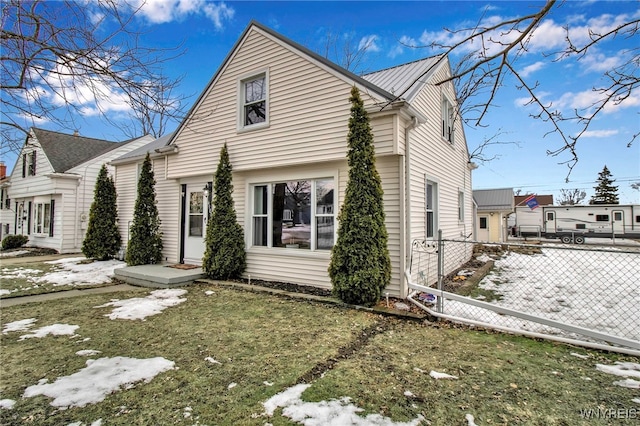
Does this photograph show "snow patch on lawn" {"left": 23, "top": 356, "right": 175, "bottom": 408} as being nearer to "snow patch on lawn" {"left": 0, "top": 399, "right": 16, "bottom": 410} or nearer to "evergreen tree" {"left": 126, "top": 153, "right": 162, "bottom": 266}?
"snow patch on lawn" {"left": 0, "top": 399, "right": 16, "bottom": 410}

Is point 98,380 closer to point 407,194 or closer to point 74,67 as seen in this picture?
point 74,67

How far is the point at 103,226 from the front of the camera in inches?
424

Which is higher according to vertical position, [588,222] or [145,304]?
[588,222]

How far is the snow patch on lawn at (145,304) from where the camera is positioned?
5025 mm

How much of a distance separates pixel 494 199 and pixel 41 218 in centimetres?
2859

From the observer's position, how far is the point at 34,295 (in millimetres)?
6254

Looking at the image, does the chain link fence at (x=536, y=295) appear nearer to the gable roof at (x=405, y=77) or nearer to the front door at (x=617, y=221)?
the gable roof at (x=405, y=77)

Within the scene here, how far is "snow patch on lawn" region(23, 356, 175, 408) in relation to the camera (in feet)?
8.55

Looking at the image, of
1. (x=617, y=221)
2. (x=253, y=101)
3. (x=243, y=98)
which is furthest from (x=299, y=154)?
(x=617, y=221)

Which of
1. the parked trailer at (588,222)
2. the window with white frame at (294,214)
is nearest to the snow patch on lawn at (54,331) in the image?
the window with white frame at (294,214)

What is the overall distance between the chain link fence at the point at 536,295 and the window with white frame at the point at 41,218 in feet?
57.6

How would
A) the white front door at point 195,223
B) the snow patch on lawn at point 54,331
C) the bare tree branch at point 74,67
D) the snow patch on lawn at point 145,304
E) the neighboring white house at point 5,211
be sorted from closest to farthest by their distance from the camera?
the bare tree branch at point 74,67
the snow patch on lawn at point 54,331
the snow patch on lawn at point 145,304
the white front door at point 195,223
the neighboring white house at point 5,211

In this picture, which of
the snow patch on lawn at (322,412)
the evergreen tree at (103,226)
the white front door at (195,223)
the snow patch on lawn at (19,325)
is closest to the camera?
the snow patch on lawn at (322,412)

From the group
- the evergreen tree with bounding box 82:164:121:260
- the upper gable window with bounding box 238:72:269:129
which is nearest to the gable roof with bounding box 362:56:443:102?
the upper gable window with bounding box 238:72:269:129
